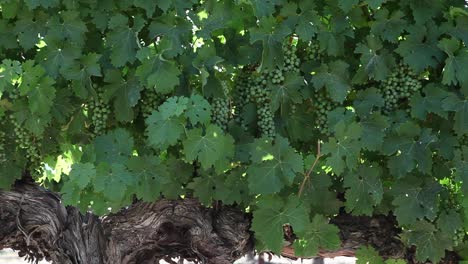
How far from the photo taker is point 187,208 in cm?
499

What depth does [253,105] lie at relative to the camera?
461 cm

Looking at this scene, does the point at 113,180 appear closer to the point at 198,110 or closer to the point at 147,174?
the point at 147,174

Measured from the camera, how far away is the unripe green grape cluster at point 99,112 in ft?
15.1

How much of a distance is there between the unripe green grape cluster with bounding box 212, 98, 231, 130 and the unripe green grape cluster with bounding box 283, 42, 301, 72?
1.17 ft

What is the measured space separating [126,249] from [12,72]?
52.3 inches

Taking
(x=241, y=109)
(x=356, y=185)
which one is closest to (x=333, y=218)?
(x=356, y=185)

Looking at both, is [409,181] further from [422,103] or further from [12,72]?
[12,72]

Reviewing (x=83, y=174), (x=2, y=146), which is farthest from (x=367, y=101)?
(x=2, y=146)

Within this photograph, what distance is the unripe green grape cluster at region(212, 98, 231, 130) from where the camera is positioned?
4.46m

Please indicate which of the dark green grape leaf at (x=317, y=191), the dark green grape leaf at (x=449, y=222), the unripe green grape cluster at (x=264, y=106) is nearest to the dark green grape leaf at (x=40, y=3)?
the unripe green grape cluster at (x=264, y=106)

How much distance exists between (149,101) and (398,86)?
4.22 feet

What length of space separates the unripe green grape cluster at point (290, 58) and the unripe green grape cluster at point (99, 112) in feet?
3.15

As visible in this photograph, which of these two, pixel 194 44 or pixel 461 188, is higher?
pixel 194 44

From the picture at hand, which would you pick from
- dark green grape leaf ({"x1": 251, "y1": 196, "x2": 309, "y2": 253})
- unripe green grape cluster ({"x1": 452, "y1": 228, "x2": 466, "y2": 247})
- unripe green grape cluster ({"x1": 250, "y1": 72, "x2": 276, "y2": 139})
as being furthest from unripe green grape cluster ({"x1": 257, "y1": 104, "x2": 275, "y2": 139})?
unripe green grape cluster ({"x1": 452, "y1": 228, "x2": 466, "y2": 247})
